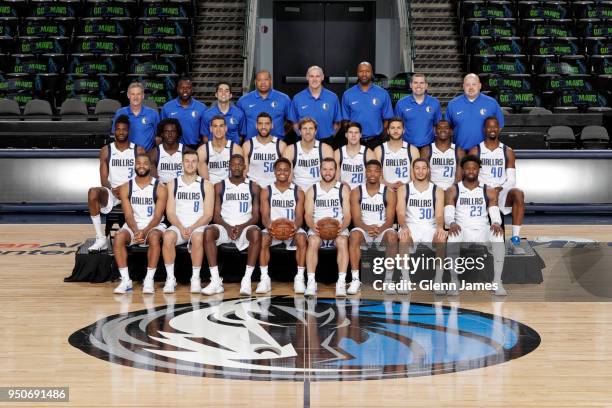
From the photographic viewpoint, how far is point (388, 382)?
557 centimetres

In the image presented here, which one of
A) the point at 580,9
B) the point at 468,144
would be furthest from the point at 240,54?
the point at 468,144

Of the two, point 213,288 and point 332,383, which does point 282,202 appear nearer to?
point 213,288

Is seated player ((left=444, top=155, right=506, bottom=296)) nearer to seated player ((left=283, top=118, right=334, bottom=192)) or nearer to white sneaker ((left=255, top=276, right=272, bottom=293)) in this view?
seated player ((left=283, top=118, right=334, bottom=192))

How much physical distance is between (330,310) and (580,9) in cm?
1269

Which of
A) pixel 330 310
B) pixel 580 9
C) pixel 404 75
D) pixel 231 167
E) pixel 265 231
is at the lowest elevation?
pixel 330 310

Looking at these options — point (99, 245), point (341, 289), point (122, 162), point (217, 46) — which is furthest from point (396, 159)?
point (217, 46)

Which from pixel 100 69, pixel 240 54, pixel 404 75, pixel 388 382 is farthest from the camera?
pixel 240 54

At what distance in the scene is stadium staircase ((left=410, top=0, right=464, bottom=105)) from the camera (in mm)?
17109

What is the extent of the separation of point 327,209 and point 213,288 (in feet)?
4.23

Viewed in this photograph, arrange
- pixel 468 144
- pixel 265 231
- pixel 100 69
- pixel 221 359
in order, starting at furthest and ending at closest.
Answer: pixel 100 69 → pixel 468 144 → pixel 265 231 → pixel 221 359

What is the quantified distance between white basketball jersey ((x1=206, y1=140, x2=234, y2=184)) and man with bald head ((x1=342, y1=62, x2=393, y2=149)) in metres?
1.39

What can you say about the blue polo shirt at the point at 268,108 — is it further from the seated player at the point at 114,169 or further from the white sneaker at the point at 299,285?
the white sneaker at the point at 299,285

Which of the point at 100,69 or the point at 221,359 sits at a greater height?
the point at 100,69

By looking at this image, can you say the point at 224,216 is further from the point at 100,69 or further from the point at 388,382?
the point at 100,69
